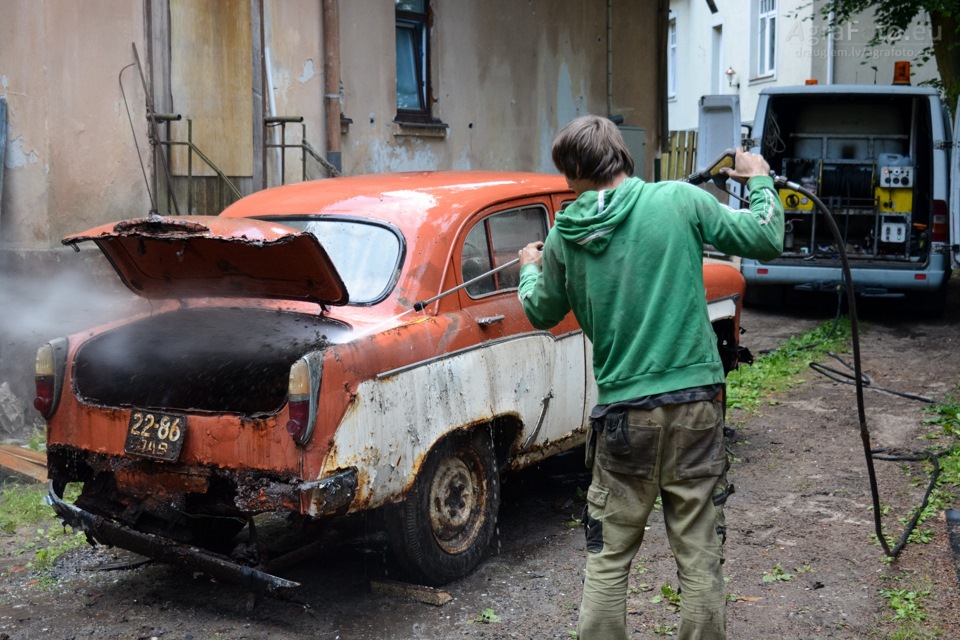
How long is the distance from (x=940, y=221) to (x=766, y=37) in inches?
666

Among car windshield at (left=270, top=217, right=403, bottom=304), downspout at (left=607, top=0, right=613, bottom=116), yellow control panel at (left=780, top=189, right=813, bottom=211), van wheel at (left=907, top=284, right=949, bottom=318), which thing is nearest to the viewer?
car windshield at (left=270, top=217, right=403, bottom=304)

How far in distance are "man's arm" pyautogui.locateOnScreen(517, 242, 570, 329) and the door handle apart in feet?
4.15

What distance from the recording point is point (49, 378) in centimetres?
467

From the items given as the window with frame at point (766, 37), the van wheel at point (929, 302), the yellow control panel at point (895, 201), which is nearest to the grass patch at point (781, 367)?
the van wheel at point (929, 302)

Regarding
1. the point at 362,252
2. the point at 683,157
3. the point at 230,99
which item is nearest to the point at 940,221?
the point at 230,99

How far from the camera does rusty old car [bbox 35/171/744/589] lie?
414 centimetres

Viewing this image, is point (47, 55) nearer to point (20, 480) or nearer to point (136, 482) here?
point (20, 480)

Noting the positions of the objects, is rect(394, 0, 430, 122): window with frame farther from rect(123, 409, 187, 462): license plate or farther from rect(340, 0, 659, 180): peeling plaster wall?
rect(123, 409, 187, 462): license plate

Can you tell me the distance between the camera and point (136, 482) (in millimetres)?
4457

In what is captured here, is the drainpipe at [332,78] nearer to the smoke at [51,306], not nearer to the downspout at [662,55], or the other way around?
the smoke at [51,306]

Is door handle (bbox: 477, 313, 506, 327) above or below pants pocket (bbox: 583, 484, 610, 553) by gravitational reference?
above

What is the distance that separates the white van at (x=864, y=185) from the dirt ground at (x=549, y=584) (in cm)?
564

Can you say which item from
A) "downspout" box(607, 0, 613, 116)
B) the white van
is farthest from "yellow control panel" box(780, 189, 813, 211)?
"downspout" box(607, 0, 613, 116)

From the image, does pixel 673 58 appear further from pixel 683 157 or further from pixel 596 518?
pixel 596 518
